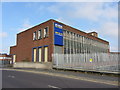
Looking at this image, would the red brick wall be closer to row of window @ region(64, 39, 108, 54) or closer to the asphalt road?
row of window @ region(64, 39, 108, 54)

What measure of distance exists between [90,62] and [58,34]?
15868mm

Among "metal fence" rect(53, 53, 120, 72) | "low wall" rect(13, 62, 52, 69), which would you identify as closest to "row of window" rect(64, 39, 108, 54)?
"low wall" rect(13, 62, 52, 69)

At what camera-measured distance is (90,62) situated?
16984 millimetres

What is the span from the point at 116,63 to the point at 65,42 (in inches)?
793

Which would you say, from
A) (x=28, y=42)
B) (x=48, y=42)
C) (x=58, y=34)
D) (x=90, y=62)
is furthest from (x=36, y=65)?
(x=28, y=42)

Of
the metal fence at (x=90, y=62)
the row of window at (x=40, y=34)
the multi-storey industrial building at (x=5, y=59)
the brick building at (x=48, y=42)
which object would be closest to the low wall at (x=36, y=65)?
the metal fence at (x=90, y=62)

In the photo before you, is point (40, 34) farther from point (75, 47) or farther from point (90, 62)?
point (90, 62)

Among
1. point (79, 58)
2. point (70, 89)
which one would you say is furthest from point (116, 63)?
point (70, 89)

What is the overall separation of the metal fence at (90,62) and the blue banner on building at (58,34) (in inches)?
362

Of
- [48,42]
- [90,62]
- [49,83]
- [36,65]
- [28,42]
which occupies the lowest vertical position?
[36,65]

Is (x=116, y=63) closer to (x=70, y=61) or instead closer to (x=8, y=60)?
(x=70, y=61)

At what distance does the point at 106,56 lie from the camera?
1562 cm

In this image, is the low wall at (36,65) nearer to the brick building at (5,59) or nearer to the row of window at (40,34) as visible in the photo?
the row of window at (40,34)

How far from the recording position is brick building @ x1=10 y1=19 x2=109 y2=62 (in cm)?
3062
